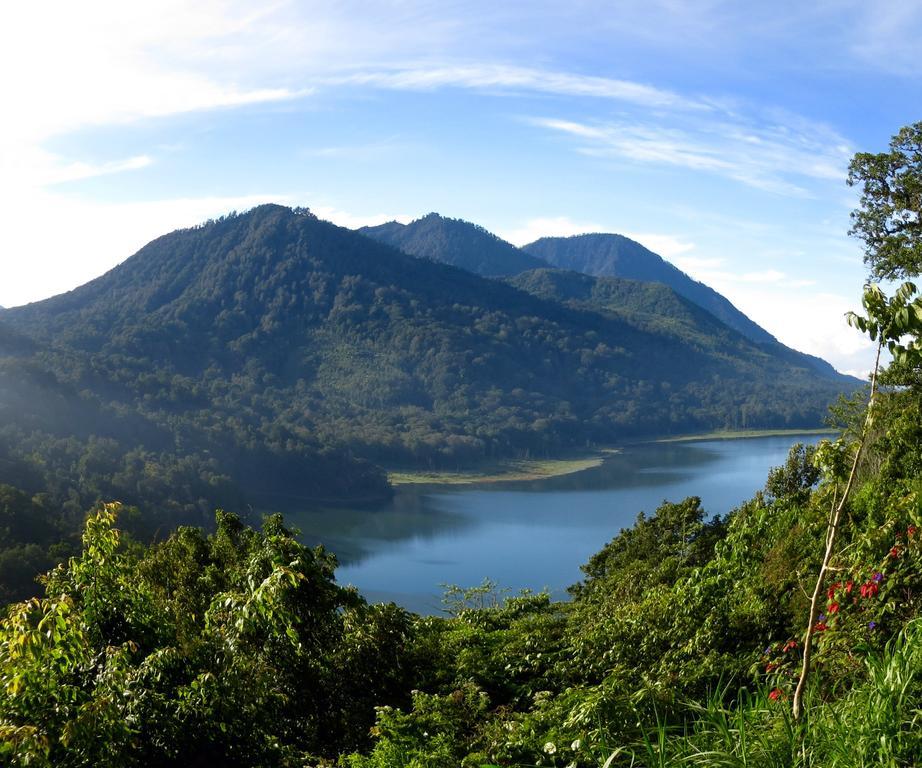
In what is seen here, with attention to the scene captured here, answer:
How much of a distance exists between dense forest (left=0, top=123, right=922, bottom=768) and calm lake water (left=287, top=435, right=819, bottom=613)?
24983 millimetres

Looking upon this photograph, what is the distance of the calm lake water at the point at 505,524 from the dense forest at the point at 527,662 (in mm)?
24983

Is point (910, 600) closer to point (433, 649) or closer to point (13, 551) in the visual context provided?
point (433, 649)

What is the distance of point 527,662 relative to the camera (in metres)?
6.55

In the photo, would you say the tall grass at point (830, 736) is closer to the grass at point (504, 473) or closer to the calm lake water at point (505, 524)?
the calm lake water at point (505, 524)

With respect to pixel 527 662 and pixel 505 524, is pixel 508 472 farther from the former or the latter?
pixel 527 662

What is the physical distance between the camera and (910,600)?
4453mm

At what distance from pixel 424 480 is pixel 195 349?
78033 millimetres

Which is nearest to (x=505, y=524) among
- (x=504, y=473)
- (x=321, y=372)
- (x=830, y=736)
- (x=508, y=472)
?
(x=504, y=473)

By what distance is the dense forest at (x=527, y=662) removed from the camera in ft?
10.7

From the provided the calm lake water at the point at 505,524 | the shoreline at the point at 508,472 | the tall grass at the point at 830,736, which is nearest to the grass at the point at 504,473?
the shoreline at the point at 508,472

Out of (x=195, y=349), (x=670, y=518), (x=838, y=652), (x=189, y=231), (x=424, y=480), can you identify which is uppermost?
(x=189, y=231)

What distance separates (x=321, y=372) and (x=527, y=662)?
138 m

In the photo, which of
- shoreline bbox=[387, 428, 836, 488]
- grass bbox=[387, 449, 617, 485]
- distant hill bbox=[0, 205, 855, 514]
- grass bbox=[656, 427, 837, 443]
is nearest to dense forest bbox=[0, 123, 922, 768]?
distant hill bbox=[0, 205, 855, 514]

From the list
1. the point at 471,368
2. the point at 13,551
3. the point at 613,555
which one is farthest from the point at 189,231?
the point at 613,555
